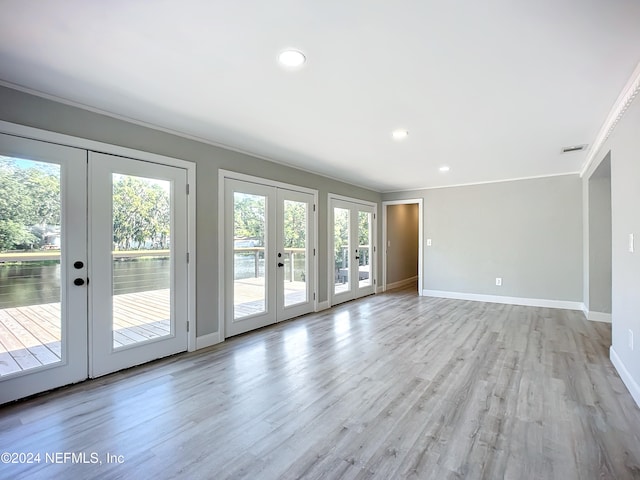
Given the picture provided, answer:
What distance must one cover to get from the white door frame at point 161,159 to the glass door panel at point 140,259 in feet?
0.68

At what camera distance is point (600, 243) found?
4.72 metres

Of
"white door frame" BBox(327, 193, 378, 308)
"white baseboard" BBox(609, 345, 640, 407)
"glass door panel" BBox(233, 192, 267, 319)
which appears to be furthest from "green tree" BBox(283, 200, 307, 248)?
"white baseboard" BBox(609, 345, 640, 407)

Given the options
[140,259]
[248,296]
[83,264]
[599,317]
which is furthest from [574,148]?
[83,264]

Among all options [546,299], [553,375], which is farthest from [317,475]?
[546,299]

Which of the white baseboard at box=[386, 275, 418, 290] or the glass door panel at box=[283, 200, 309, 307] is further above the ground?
the glass door panel at box=[283, 200, 309, 307]

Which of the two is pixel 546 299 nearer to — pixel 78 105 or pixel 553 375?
pixel 553 375

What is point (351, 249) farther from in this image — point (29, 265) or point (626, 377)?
point (29, 265)

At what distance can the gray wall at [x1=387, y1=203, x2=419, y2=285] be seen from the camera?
7.74 m

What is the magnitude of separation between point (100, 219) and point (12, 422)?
1.55 metres

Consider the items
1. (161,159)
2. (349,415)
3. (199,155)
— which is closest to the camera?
(349,415)

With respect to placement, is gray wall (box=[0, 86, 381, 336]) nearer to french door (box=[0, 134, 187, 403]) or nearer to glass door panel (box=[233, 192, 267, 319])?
french door (box=[0, 134, 187, 403])

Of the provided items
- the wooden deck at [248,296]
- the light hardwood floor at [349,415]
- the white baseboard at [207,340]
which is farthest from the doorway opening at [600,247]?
the white baseboard at [207,340]

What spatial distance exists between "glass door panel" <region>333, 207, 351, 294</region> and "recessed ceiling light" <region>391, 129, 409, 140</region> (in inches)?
94.2

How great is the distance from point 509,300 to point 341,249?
320cm
